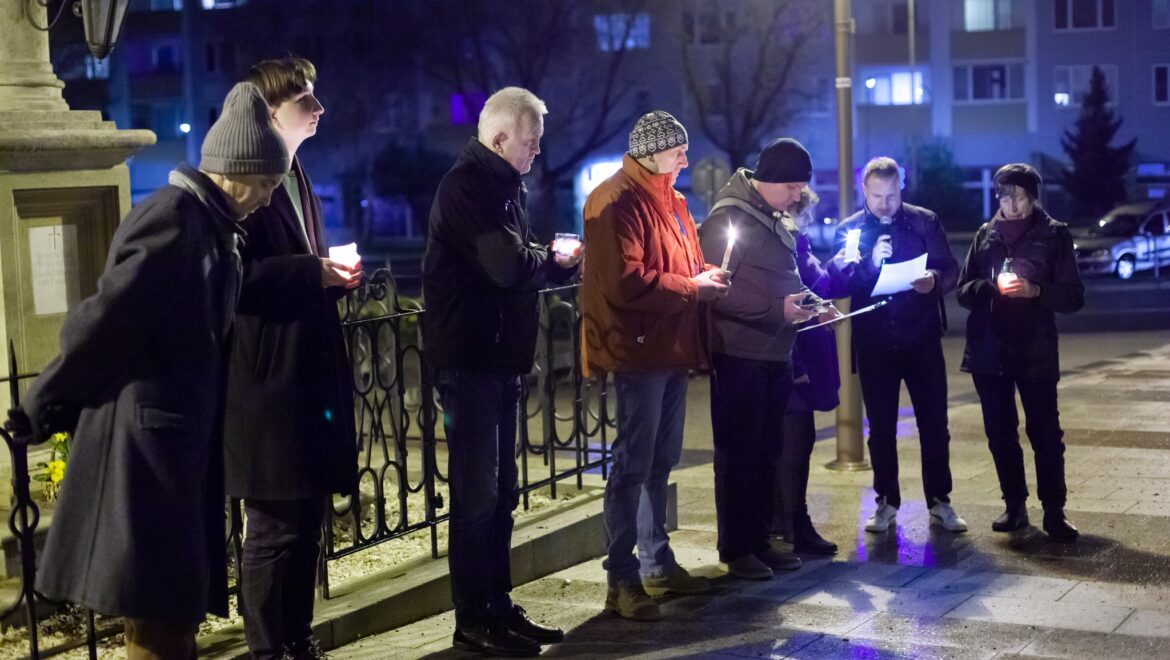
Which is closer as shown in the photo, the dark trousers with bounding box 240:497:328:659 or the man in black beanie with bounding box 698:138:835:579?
the dark trousers with bounding box 240:497:328:659

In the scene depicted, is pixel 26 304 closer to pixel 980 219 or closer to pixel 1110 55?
pixel 980 219

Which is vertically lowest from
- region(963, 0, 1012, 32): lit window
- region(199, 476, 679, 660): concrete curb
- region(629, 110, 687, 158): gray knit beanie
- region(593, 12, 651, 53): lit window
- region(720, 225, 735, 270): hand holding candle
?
region(199, 476, 679, 660): concrete curb

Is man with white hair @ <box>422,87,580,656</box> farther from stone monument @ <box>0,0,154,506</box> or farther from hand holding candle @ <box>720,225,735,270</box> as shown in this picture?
stone monument @ <box>0,0,154,506</box>

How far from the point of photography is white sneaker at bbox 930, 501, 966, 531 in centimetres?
770

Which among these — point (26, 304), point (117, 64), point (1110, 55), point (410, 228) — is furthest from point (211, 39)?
point (26, 304)

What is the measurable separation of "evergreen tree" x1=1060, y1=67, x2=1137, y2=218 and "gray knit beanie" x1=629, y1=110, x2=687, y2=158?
48.7 metres

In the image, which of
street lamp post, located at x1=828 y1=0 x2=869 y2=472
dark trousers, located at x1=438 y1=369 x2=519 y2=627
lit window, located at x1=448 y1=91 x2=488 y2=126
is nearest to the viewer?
dark trousers, located at x1=438 y1=369 x2=519 y2=627

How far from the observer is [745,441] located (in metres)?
6.76

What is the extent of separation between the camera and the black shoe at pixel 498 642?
5.68 metres

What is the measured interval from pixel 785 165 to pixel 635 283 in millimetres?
1171

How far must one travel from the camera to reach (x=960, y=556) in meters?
7.16

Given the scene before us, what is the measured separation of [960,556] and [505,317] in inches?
111

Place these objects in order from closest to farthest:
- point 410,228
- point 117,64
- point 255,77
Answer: point 255,77 < point 410,228 < point 117,64

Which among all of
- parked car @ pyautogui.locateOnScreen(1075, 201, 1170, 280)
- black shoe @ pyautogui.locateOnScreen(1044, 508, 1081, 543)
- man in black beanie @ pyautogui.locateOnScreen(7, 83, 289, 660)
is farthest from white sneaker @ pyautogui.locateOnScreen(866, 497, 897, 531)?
parked car @ pyautogui.locateOnScreen(1075, 201, 1170, 280)
